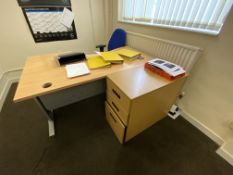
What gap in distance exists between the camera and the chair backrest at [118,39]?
1864 millimetres

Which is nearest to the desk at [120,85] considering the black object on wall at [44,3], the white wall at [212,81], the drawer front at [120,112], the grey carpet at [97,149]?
the drawer front at [120,112]

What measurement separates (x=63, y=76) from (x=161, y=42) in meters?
1.24

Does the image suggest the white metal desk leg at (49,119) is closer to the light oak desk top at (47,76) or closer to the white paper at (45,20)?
the light oak desk top at (47,76)

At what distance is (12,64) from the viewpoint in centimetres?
206

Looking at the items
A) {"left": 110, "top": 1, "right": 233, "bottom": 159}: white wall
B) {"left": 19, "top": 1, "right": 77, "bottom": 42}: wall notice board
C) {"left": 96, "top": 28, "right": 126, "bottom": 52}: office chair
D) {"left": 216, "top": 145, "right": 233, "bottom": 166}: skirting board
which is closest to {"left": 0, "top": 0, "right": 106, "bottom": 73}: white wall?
{"left": 19, "top": 1, "right": 77, "bottom": 42}: wall notice board

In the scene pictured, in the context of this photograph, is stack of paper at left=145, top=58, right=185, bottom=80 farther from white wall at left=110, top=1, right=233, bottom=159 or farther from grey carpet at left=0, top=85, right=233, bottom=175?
grey carpet at left=0, top=85, right=233, bottom=175

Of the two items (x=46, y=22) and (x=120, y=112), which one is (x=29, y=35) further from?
(x=120, y=112)

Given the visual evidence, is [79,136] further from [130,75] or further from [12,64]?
[12,64]

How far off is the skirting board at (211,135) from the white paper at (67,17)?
8.09 feet

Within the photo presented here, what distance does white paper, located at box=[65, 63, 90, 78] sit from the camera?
3.49 feet

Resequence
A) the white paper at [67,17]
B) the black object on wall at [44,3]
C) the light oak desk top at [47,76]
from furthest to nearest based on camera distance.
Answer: the white paper at [67,17] → the black object on wall at [44,3] → the light oak desk top at [47,76]

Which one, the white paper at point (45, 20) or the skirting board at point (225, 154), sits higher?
the white paper at point (45, 20)

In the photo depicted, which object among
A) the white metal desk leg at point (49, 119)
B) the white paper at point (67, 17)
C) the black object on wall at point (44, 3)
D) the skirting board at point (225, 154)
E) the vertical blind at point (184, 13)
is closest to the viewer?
the vertical blind at point (184, 13)

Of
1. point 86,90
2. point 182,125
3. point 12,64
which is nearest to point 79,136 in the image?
point 86,90
